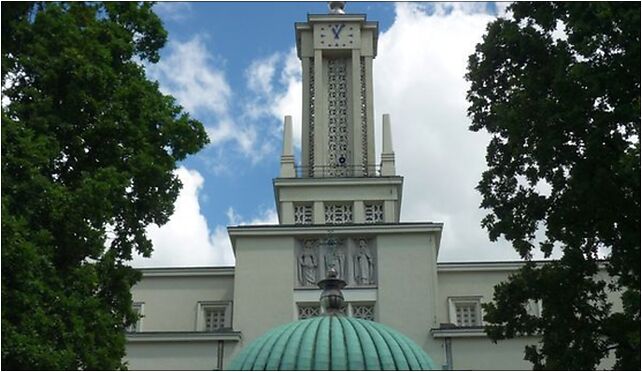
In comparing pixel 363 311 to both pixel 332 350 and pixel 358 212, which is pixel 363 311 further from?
pixel 332 350

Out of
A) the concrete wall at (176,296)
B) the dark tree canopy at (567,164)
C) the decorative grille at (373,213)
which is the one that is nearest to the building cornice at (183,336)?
the concrete wall at (176,296)

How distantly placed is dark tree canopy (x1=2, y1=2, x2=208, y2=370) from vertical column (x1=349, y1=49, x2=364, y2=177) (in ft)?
61.4

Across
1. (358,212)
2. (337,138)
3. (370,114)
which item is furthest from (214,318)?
(370,114)

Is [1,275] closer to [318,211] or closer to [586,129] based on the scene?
[586,129]

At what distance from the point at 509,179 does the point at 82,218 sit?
6.99m

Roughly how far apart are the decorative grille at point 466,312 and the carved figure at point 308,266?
5.23 m

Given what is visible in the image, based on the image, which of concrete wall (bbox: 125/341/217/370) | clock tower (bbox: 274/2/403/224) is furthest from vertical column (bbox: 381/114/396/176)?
concrete wall (bbox: 125/341/217/370)

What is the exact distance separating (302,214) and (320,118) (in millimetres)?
4086

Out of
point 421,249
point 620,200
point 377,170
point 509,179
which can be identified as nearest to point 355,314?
point 421,249

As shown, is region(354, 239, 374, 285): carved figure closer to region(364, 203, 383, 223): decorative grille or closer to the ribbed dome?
region(364, 203, 383, 223): decorative grille

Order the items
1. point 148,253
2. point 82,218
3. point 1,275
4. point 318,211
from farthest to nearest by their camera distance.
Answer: point 318,211 → point 148,253 → point 82,218 → point 1,275

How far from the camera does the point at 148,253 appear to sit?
564 inches

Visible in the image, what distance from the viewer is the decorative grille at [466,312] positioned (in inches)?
1206

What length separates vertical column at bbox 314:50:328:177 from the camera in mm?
33000
